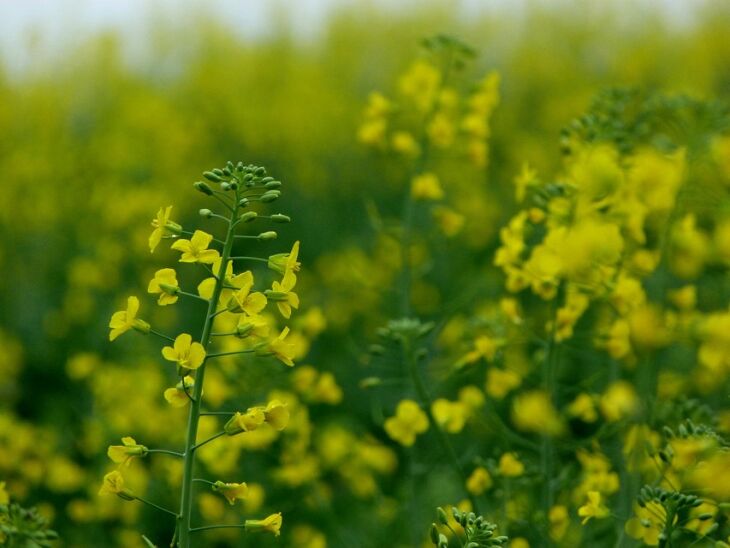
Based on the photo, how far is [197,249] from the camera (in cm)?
223

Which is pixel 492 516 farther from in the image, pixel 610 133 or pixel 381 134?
pixel 381 134

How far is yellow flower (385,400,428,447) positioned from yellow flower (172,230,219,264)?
0.94 metres

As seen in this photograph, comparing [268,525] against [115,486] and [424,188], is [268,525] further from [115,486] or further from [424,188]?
[424,188]

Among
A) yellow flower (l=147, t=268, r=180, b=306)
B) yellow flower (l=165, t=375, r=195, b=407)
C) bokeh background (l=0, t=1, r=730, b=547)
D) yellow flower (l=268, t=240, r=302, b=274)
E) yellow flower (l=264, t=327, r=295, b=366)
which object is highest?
yellow flower (l=268, t=240, r=302, b=274)

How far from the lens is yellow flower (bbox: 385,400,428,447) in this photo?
291 cm

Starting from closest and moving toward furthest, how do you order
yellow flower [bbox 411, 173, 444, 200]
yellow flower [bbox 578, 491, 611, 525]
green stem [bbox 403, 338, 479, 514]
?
yellow flower [bbox 578, 491, 611, 525]
green stem [bbox 403, 338, 479, 514]
yellow flower [bbox 411, 173, 444, 200]

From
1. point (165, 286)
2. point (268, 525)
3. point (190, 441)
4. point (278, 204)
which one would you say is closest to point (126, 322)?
point (165, 286)

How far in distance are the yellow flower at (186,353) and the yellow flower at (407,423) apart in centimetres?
96

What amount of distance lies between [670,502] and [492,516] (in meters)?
0.95

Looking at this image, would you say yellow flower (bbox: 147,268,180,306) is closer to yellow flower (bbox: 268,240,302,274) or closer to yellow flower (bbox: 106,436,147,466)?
yellow flower (bbox: 268,240,302,274)

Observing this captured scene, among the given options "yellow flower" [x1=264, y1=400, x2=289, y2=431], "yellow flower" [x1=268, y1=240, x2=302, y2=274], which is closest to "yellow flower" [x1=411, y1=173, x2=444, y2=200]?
"yellow flower" [x1=268, y1=240, x2=302, y2=274]

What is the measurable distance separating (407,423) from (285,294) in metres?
0.90

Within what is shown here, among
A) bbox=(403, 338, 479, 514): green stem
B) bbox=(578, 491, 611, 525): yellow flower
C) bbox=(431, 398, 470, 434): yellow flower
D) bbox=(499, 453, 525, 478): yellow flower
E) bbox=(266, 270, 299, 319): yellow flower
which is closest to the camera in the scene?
bbox=(266, 270, 299, 319): yellow flower

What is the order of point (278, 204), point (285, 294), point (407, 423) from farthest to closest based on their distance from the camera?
point (278, 204) < point (407, 423) < point (285, 294)
